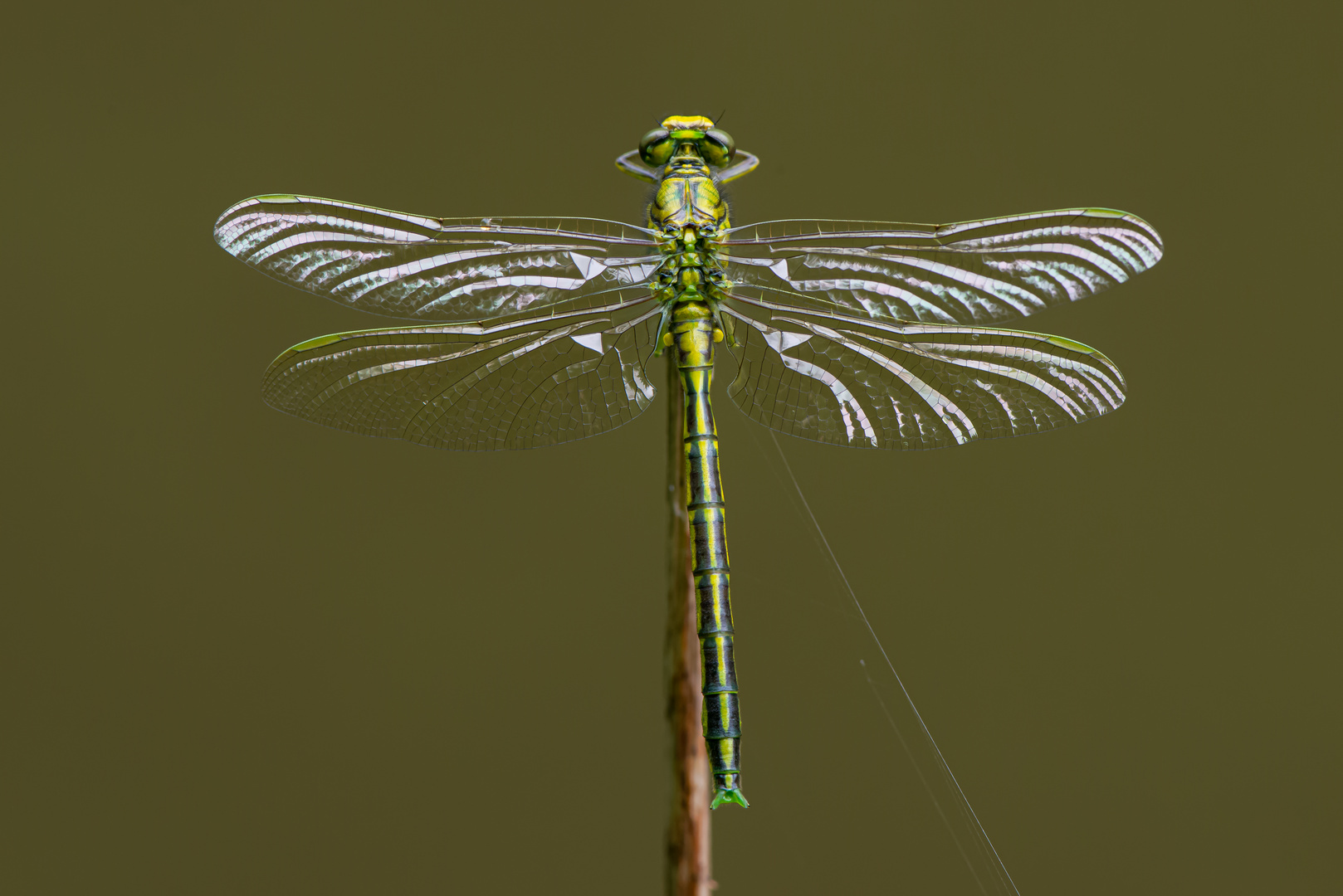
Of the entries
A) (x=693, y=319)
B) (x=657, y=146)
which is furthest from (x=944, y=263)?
(x=657, y=146)

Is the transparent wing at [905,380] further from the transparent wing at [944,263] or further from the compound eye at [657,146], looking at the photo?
the compound eye at [657,146]

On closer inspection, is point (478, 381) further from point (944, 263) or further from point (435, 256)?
point (944, 263)

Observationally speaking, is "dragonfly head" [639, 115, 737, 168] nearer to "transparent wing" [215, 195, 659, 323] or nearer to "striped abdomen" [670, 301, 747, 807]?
"transparent wing" [215, 195, 659, 323]

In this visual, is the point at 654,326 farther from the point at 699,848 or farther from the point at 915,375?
the point at 699,848

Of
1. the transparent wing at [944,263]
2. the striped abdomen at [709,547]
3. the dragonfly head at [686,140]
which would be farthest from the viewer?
the dragonfly head at [686,140]

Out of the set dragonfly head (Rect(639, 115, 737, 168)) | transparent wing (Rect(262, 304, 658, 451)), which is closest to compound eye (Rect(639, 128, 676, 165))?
dragonfly head (Rect(639, 115, 737, 168))

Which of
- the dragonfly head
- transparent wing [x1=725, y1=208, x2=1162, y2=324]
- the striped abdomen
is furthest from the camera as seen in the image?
the dragonfly head

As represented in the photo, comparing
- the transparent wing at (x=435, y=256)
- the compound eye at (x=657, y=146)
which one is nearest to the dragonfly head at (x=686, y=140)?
the compound eye at (x=657, y=146)
